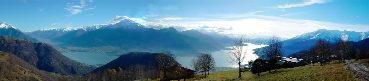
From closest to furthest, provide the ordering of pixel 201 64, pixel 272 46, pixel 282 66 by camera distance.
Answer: pixel 282 66, pixel 272 46, pixel 201 64

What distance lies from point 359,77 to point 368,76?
245 centimetres

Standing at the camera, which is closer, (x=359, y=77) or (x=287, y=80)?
(x=359, y=77)

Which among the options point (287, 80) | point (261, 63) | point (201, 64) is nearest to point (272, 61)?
point (261, 63)

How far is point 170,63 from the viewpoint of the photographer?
147 m

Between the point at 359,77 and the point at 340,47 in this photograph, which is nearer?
the point at 359,77

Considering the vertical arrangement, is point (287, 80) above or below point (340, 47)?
below

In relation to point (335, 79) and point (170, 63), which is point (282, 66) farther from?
point (335, 79)

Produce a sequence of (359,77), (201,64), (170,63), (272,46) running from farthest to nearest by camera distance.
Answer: (201,64), (272,46), (170,63), (359,77)

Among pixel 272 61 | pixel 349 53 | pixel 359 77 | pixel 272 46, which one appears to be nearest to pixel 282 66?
pixel 272 61

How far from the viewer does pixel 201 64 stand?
168 meters

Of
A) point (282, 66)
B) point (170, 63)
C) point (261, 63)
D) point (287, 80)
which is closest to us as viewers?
point (287, 80)

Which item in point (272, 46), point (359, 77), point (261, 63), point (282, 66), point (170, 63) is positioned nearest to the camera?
point (359, 77)

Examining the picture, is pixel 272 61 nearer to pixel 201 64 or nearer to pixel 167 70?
pixel 167 70

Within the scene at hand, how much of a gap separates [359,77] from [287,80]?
1195 cm
